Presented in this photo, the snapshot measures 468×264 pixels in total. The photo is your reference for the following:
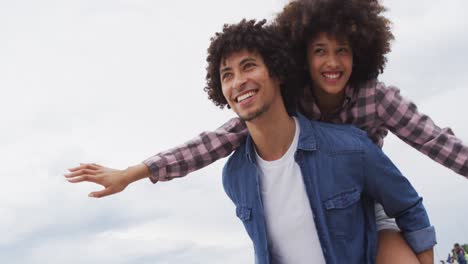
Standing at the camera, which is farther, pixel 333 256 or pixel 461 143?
pixel 461 143

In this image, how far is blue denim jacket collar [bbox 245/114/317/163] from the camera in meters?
4.16

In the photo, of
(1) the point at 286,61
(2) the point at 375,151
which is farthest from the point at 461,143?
(1) the point at 286,61

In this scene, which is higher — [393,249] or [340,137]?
[340,137]

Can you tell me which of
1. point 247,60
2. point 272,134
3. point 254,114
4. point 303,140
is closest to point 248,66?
point 247,60

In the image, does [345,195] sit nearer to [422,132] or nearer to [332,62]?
[422,132]

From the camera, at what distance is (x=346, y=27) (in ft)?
14.4

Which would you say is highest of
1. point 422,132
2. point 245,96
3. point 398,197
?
point 245,96

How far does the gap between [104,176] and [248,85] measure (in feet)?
4.11

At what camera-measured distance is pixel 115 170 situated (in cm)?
441

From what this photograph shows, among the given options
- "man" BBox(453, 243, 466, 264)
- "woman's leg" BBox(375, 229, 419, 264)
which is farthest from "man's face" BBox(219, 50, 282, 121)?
"man" BBox(453, 243, 466, 264)

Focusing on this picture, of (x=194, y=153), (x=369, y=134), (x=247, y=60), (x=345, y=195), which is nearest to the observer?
(x=345, y=195)

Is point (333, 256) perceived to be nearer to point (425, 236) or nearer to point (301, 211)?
point (301, 211)

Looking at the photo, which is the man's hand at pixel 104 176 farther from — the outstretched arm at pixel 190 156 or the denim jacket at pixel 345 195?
the denim jacket at pixel 345 195

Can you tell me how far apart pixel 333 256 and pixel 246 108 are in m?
1.19
